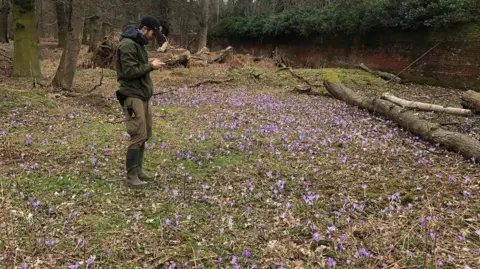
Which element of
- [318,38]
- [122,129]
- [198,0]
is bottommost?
[122,129]

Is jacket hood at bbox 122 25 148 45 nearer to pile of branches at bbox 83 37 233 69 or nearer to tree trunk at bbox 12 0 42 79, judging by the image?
tree trunk at bbox 12 0 42 79

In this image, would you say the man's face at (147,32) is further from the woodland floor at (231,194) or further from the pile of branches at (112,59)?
the pile of branches at (112,59)

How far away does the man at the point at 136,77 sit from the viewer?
4797 millimetres

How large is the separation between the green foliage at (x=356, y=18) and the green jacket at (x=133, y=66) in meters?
15.2

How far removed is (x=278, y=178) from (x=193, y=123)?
12.2 ft

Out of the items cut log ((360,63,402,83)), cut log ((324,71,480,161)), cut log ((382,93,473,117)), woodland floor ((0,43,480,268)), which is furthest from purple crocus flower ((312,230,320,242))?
cut log ((360,63,402,83))

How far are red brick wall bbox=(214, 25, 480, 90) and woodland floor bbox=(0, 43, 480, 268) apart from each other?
7.66 meters

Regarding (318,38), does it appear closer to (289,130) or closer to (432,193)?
(289,130)

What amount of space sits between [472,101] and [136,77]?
8276mm

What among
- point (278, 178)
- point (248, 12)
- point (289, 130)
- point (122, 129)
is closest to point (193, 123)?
point (122, 129)

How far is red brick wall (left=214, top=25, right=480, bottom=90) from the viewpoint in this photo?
15875 millimetres

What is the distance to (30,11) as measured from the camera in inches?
482

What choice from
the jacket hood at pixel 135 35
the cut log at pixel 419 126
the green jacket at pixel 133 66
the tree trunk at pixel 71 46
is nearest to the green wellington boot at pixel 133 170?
the green jacket at pixel 133 66

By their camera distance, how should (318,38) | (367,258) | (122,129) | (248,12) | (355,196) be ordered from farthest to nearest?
(248,12), (318,38), (122,129), (355,196), (367,258)
